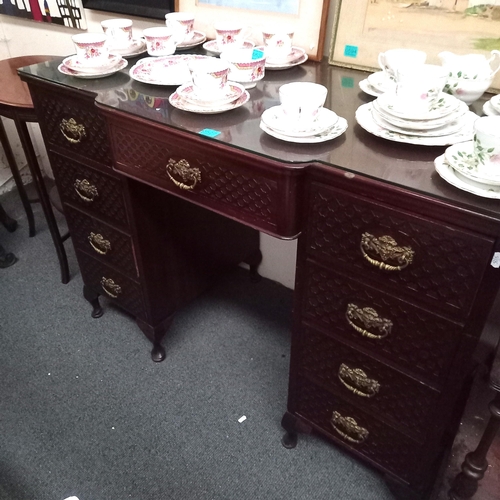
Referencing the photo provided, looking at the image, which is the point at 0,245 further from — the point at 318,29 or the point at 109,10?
the point at 318,29

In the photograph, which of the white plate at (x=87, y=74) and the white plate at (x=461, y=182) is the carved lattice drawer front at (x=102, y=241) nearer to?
the white plate at (x=87, y=74)

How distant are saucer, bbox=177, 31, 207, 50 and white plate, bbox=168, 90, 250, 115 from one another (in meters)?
0.36

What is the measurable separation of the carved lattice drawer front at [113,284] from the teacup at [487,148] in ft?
3.21

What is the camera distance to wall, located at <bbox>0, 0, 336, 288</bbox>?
1668mm

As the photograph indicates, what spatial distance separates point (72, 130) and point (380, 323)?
2.82 feet

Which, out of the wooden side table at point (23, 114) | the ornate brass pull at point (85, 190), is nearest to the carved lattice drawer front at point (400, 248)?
the ornate brass pull at point (85, 190)

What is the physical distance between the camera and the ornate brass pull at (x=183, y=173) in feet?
3.07

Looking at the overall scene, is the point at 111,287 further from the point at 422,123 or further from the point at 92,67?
the point at 422,123

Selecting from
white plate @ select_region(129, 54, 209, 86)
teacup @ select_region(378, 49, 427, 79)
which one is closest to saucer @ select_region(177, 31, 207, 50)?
white plate @ select_region(129, 54, 209, 86)

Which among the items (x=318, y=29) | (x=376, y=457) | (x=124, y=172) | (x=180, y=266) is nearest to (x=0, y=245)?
(x=180, y=266)

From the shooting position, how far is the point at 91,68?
44.1 inches

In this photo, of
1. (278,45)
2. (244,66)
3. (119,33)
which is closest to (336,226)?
(244,66)

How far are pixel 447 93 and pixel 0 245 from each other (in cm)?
175

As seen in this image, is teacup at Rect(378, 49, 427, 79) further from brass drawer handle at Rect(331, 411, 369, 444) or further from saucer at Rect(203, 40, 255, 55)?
brass drawer handle at Rect(331, 411, 369, 444)
